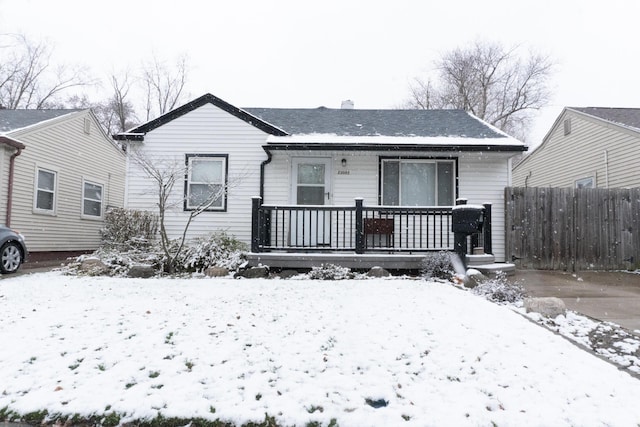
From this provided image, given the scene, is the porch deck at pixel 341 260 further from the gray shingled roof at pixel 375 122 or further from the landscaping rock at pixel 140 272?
the gray shingled roof at pixel 375 122

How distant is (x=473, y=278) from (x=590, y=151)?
29.0 feet

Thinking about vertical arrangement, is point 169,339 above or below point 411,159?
below

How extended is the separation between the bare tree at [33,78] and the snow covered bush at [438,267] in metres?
27.9

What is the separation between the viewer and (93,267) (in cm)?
676

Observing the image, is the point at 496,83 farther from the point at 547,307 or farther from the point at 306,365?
the point at 306,365

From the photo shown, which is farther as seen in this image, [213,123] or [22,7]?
[22,7]

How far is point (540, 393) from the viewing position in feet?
7.57

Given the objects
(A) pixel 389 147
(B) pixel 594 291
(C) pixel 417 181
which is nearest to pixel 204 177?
(A) pixel 389 147

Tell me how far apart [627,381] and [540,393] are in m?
0.70

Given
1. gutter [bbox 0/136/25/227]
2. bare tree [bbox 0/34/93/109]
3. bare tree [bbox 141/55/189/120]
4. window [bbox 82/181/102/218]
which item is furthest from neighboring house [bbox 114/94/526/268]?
bare tree [bbox 141/55/189/120]

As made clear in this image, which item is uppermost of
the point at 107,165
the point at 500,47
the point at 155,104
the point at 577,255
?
the point at 500,47

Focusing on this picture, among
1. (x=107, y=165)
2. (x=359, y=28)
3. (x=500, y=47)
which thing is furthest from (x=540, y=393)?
(x=500, y=47)

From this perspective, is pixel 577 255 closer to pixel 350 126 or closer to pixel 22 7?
pixel 350 126

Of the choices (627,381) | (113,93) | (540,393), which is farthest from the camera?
(113,93)
